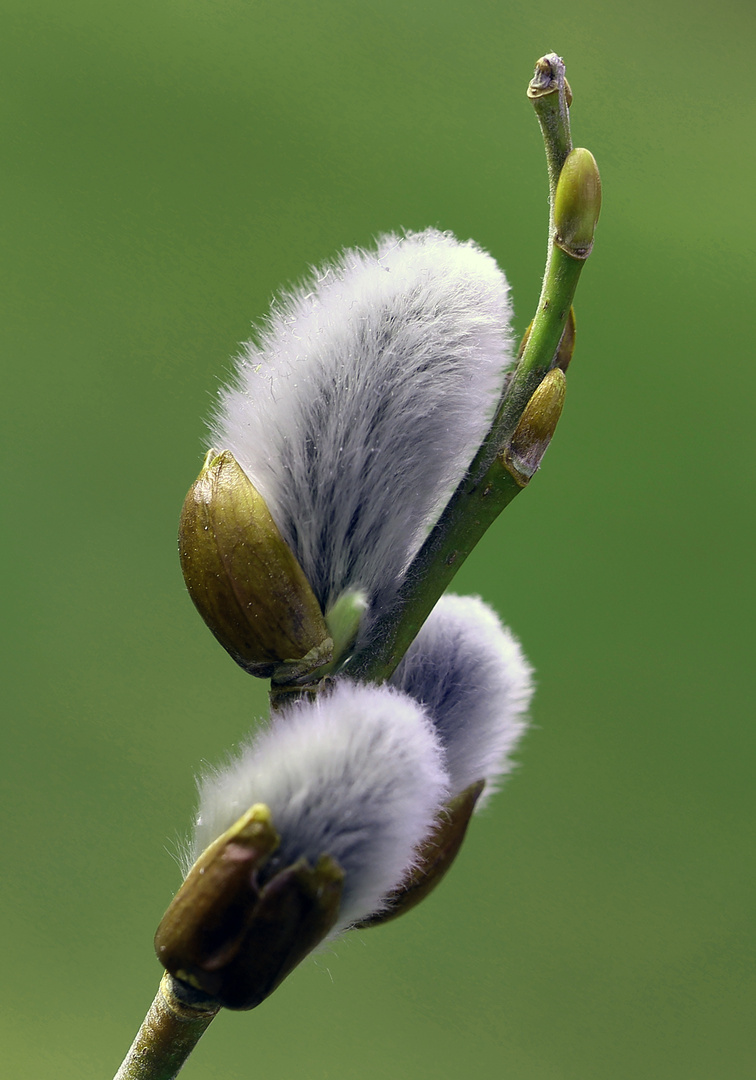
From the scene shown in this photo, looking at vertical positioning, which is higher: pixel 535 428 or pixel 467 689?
pixel 535 428

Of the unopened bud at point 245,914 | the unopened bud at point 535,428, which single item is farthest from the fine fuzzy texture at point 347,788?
the unopened bud at point 535,428

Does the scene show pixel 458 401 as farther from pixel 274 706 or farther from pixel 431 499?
pixel 274 706

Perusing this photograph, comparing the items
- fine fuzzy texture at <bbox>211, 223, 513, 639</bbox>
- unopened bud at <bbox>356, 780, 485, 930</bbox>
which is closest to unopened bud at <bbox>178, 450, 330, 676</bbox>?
fine fuzzy texture at <bbox>211, 223, 513, 639</bbox>

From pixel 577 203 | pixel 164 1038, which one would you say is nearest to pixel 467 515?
pixel 577 203

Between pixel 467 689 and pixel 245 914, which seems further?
pixel 467 689

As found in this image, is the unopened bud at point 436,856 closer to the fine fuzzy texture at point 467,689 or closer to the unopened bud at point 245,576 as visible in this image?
the fine fuzzy texture at point 467,689

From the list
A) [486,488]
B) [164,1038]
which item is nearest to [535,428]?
[486,488]

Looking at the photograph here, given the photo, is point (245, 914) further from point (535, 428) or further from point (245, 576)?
point (535, 428)

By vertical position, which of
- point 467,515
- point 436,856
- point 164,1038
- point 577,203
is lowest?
point 164,1038
